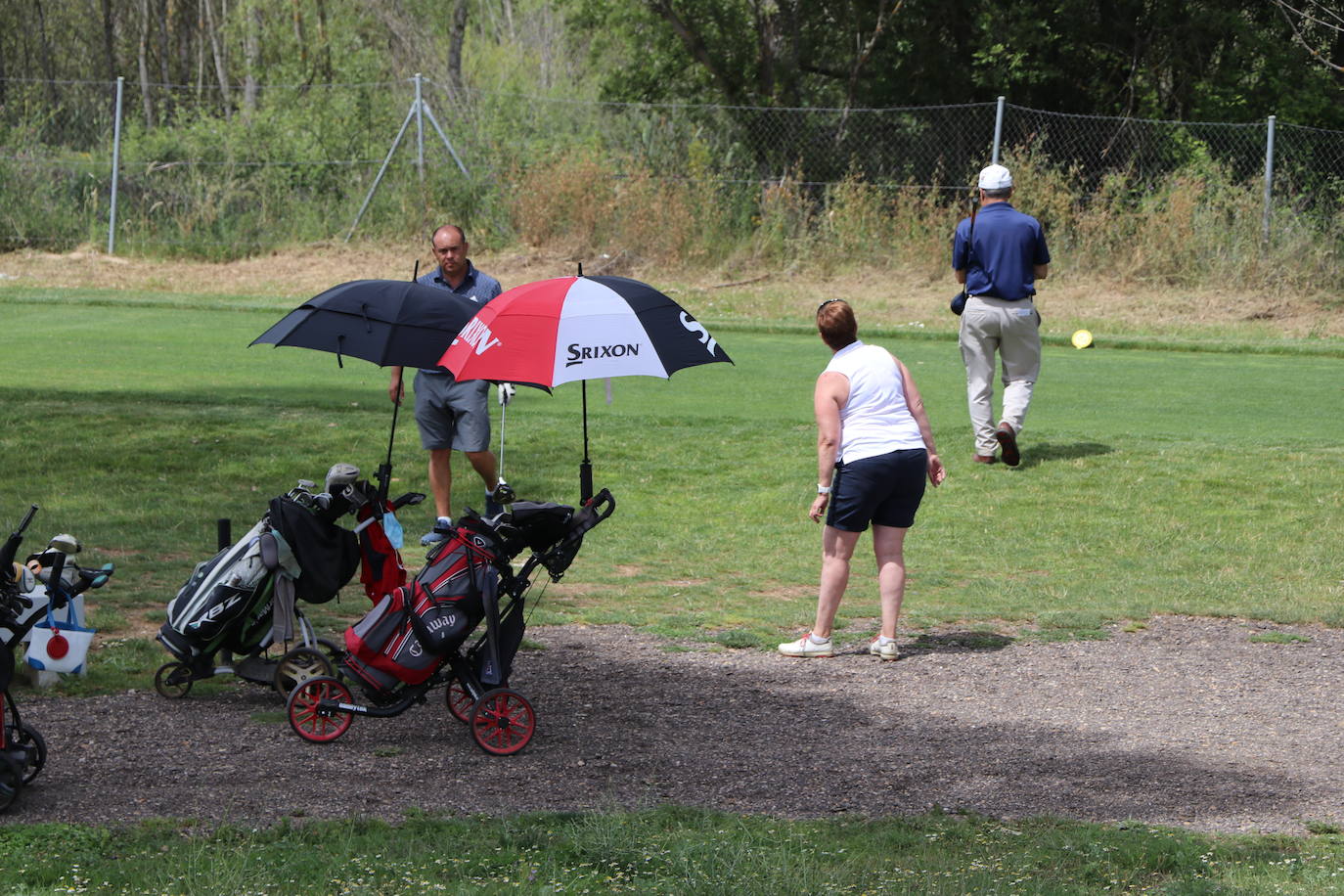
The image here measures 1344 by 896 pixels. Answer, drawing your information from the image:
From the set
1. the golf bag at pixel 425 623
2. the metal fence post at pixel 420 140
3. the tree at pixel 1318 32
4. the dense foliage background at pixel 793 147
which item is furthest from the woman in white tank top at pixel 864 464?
the tree at pixel 1318 32

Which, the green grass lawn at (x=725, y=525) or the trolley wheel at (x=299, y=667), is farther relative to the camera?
the trolley wheel at (x=299, y=667)

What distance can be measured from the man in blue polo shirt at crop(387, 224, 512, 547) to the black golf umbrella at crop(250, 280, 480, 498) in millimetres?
1343

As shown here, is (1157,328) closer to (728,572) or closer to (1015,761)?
(728,572)

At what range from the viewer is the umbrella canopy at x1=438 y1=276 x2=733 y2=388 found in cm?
644

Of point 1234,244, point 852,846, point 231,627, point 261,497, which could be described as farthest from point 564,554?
point 1234,244

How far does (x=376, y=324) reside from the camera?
304 inches

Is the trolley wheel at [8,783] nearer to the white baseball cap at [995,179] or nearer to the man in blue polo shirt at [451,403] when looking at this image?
the man in blue polo shirt at [451,403]

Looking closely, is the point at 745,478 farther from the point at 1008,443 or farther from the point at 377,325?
the point at 377,325

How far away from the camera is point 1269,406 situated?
1385cm

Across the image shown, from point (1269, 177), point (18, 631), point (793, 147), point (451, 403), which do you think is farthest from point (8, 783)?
point (793, 147)

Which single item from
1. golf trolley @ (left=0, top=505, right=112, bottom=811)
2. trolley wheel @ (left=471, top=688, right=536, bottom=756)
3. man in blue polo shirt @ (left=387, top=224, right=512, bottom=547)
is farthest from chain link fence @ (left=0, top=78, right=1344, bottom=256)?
golf trolley @ (left=0, top=505, right=112, bottom=811)

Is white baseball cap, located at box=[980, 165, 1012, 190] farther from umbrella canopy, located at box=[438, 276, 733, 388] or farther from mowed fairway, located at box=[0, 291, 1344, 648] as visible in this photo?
umbrella canopy, located at box=[438, 276, 733, 388]

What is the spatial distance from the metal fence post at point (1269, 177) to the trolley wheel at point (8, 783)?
66.7 ft

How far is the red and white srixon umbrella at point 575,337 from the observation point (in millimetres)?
6441
